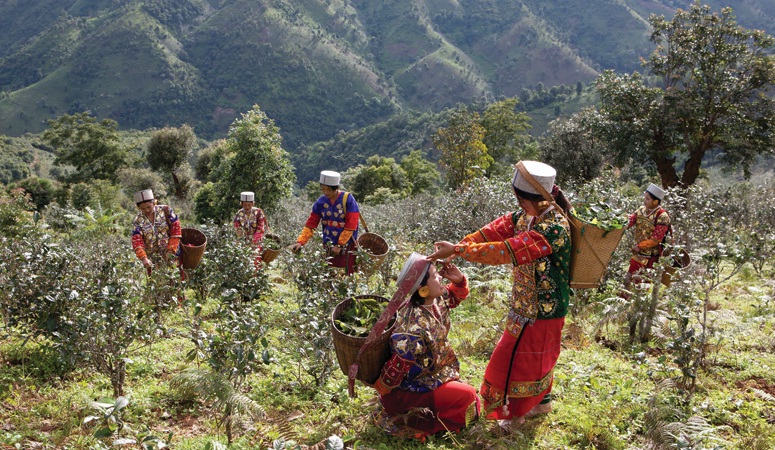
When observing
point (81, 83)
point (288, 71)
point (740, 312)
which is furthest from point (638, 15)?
point (740, 312)

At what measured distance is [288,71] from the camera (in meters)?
103

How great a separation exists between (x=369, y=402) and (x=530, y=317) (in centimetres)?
138

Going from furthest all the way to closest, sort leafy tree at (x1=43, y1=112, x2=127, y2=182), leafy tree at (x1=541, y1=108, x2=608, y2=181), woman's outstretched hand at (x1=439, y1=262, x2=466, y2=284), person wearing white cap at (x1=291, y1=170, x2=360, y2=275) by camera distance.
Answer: leafy tree at (x1=43, y1=112, x2=127, y2=182)
leafy tree at (x1=541, y1=108, x2=608, y2=181)
person wearing white cap at (x1=291, y1=170, x2=360, y2=275)
woman's outstretched hand at (x1=439, y1=262, x2=466, y2=284)

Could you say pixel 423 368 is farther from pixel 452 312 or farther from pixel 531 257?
pixel 452 312

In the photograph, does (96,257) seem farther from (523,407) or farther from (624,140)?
(624,140)

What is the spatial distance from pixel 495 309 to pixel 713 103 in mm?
12465

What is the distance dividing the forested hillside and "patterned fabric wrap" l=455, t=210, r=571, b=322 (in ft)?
295

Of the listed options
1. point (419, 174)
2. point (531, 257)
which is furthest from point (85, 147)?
point (531, 257)

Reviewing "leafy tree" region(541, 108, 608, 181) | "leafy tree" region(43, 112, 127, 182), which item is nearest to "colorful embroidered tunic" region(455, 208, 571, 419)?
"leafy tree" region(541, 108, 608, 181)

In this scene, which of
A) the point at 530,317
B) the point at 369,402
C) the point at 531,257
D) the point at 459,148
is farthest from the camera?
the point at 459,148

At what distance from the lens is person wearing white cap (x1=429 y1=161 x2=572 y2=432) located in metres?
3.16

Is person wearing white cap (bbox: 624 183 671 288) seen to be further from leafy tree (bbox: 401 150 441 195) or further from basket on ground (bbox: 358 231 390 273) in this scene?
leafy tree (bbox: 401 150 441 195)

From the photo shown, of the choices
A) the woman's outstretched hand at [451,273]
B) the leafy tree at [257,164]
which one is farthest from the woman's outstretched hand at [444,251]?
the leafy tree at [257,164]

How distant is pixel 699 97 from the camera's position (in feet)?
48.5
